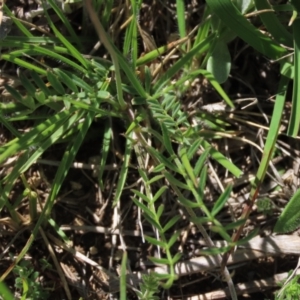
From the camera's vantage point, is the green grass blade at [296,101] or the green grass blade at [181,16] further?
the green grass blade at [181,16]

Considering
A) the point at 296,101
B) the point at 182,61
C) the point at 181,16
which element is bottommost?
→ the point at 296,101

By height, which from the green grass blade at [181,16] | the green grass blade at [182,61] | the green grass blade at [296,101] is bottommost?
the green grass blade at [296,101]

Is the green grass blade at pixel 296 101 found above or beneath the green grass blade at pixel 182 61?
beneath

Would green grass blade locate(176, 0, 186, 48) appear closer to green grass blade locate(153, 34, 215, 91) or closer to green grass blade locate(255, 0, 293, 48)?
green grass blade locate(153, 34, 215, 91)

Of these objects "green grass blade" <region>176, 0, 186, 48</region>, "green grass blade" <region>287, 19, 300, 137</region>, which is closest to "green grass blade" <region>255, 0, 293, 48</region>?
"green grass blade" <region>287, 19, 300, 137</region>

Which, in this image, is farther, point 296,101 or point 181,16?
point 181,16

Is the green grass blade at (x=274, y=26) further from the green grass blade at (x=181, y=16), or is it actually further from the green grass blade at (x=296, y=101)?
the green grass blade at (x=181, y=16)

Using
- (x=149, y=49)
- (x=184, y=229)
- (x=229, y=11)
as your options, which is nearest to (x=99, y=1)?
(x=149, y=49)

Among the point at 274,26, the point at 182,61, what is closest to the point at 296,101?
the point at 274,26

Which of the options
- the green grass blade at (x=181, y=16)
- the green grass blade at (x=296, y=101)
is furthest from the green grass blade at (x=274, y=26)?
the green grass blade at (x=181, y=16)

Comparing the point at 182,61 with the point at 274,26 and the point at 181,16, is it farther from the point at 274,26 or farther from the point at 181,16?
the point at 274,26

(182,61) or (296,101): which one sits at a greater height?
(182,61)
